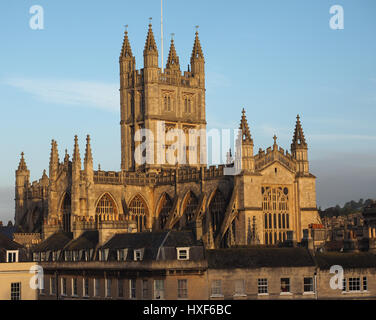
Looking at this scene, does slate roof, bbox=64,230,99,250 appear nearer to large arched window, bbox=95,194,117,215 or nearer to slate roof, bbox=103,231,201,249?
slate roof, bbox=103,231,201,249

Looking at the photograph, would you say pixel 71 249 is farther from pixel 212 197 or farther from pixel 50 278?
pixel 212 197

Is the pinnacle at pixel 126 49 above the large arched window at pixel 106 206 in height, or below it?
above

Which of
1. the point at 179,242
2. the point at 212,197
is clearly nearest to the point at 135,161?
the point at 212,197

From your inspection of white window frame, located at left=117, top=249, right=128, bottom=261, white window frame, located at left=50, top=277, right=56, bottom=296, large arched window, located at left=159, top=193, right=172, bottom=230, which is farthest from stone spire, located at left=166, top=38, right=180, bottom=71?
white window frame, located at left=117, top=249, right=128, bottom=261

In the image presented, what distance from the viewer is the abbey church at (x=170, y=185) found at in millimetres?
80938

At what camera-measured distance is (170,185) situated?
9225 centimetres

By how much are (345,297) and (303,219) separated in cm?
2690

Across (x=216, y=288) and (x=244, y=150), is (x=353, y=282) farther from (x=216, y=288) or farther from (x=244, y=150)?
(x=244, y=150)

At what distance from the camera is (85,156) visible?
88.4 metres

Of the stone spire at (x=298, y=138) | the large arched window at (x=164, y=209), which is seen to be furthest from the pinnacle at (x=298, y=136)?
the large arched window at (x=164, y=209)

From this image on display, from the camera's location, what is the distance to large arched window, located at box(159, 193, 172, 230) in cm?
9256

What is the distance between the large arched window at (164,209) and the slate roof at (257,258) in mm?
33780

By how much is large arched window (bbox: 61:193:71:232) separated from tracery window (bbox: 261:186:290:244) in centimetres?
2186

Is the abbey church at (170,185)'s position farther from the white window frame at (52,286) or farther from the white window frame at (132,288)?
the white window frame at (132,288)
